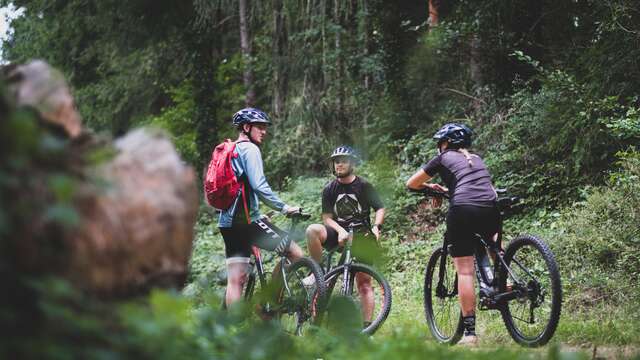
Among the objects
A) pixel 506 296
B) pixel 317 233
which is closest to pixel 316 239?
pixel 317 233

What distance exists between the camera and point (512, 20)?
47.9 ft

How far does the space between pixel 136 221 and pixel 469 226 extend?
4423 mm

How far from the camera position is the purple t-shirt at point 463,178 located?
671 cm

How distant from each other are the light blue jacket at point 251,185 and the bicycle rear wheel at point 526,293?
77.0 inches

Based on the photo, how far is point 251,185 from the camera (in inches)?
285

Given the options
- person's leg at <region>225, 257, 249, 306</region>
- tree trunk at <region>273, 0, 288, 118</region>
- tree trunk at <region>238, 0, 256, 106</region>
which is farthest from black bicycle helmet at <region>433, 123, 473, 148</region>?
tree trunk at <region>238, 0, 256, 106</region>

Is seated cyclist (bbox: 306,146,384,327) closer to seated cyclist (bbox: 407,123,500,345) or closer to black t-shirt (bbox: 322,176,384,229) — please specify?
black t-shirt (bbox: 322,176,384,229)

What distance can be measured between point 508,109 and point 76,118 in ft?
40.3

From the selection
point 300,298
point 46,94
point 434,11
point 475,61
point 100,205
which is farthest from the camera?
point 434,11

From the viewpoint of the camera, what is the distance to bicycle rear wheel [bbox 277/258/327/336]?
4402mm

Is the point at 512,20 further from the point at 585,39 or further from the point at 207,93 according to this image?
the point at 207,93

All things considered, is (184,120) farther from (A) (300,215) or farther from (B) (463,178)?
(B) (463,178)

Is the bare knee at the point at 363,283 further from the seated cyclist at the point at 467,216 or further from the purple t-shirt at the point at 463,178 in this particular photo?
the purple t-shirt at the point at 463,178

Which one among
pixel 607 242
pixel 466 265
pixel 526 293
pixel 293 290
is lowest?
pixel 293 290
